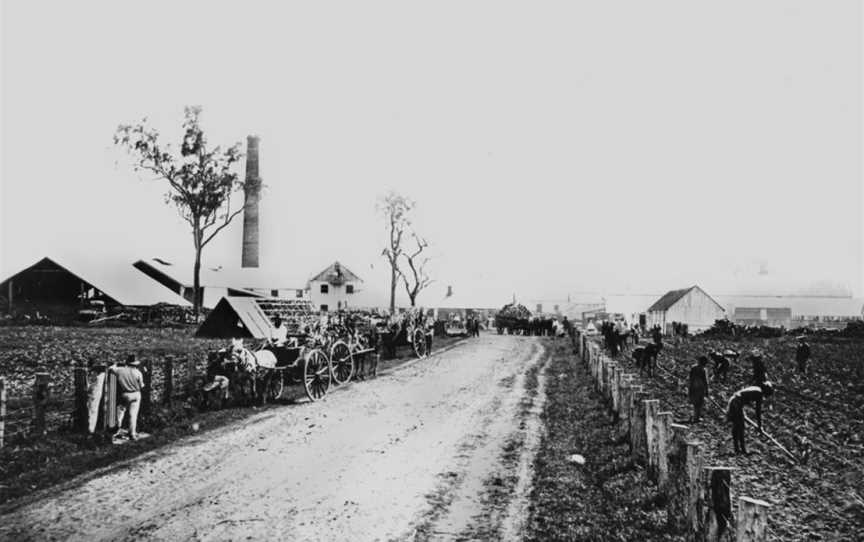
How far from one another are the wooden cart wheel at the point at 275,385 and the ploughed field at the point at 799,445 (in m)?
8.41

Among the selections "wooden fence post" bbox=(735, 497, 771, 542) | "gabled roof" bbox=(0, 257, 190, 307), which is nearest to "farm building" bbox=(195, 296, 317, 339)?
"gabled roof" bbox=(0, 257, 190, 307)

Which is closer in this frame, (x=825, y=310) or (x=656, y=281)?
(x=825, y=310)

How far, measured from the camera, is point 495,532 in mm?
6668

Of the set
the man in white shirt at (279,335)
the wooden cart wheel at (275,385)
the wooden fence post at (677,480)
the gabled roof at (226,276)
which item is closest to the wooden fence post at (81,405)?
the wooden cart wheel at (275,385)

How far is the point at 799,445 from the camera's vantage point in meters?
11.2

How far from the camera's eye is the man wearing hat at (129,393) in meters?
10.5

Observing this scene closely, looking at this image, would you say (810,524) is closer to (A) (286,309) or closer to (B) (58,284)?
(A) (286,309)

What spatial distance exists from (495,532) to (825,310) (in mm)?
76811

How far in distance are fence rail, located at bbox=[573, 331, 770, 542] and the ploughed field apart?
54 centimetres

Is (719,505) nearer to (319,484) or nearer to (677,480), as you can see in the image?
(677,480)

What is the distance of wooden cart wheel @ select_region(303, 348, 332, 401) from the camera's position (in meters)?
14.4

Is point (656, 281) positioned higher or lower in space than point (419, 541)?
higher

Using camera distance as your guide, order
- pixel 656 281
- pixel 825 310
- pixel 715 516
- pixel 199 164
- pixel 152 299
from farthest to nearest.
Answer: pixel 656 281 → pixel 825 310 → pixel 152 299 → pixel 199 164 → pixel 715 516

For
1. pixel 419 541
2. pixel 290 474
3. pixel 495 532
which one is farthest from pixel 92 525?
pixel 495 532
